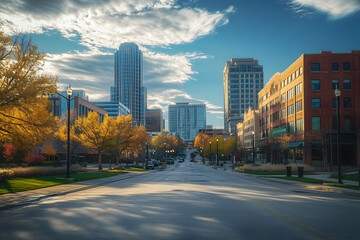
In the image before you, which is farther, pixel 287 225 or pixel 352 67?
pixel 352 67

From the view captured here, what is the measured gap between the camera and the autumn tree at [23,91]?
74.0 ft

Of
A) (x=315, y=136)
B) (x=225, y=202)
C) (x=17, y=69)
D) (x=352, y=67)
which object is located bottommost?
(x=225, y=202)

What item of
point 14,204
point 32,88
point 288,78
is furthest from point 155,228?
point 288,78

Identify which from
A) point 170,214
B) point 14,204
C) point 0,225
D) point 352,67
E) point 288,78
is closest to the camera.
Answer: point 0,225

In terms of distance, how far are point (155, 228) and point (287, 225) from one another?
3845mm

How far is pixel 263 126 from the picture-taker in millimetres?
99125

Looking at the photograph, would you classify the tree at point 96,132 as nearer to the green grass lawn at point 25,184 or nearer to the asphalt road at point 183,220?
the green grass lawn at point 25,184

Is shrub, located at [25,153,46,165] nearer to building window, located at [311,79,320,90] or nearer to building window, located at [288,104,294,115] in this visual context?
building window, located at [311,79,320,90]

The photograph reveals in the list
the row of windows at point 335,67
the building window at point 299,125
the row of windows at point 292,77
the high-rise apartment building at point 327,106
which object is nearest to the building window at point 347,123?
the high-rise apartment building at point 327,106

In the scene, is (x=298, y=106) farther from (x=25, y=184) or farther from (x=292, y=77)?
(x=25, y=184)

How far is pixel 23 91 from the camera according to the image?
73.9 ft

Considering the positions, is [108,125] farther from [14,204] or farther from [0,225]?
[0,225]

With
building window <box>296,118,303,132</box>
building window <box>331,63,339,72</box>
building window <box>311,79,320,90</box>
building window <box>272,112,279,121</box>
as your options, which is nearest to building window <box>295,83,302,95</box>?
building window <box>311,79,320,90</box>

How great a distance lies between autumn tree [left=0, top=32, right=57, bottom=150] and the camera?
74.0 ft
